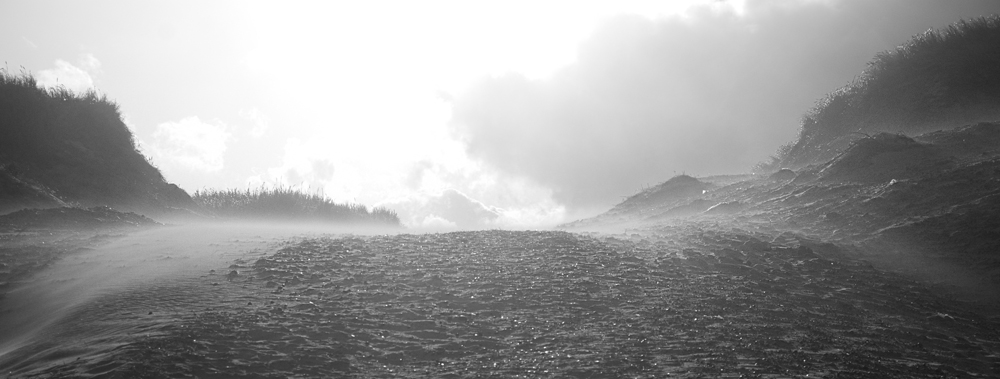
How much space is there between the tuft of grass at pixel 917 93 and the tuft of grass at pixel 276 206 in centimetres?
1266

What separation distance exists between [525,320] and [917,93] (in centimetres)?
1411

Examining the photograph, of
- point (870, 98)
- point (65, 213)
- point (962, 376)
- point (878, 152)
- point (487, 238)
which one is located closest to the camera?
point (962, 376)

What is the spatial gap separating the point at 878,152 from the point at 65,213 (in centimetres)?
1392

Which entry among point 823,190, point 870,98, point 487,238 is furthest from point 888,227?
point 870,98

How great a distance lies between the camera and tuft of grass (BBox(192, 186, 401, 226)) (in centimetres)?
1599

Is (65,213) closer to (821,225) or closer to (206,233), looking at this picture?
(206,233)

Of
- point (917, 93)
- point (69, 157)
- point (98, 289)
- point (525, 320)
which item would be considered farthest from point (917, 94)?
point (69, 157)

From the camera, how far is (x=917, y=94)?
48.3 feet

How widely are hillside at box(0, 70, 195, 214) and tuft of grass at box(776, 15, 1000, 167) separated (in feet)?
52.0

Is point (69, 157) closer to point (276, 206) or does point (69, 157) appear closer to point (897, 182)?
point (276, 206)

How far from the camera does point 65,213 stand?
32.3ft

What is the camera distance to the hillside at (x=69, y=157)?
10984 mm

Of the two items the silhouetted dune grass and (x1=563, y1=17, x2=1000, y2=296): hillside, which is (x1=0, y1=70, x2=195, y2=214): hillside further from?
the silhouetted dune grass

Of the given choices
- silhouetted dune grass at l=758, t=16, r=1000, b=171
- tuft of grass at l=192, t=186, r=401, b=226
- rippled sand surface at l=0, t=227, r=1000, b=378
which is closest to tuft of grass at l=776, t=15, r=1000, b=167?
silhouetted dune grass at l=758, t=16, r=1000, b=171
